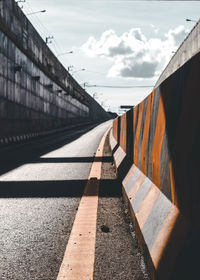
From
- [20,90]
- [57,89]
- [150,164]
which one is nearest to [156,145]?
[150,164]

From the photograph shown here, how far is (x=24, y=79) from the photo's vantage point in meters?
33.2

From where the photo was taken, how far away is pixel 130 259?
9.02 feet

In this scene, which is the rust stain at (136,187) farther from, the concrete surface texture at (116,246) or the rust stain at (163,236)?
the rust stain at (163,236)

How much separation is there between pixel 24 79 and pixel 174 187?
3174 cm

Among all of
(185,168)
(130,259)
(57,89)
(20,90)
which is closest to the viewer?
(185,168)

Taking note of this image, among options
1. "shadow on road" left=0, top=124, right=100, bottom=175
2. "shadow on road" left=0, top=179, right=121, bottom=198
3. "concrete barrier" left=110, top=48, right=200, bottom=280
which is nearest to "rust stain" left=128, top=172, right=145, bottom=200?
"concrete barrier" left=110, top=48, right=200, bottom=280

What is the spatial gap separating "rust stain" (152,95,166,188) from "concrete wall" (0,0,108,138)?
22291 millimetres

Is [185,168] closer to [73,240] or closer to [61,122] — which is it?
[73,240]

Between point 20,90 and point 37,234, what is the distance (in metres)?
29.1

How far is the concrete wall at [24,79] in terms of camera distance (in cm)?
2636

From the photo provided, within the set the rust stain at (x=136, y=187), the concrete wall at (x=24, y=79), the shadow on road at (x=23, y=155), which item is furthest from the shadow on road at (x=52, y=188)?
the concrete wall at (x=24, y=79)

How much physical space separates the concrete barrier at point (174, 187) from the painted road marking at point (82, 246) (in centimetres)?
38

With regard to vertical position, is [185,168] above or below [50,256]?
above

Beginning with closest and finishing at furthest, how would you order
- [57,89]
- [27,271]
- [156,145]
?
[27,271] < [156,145] < [57,89]
